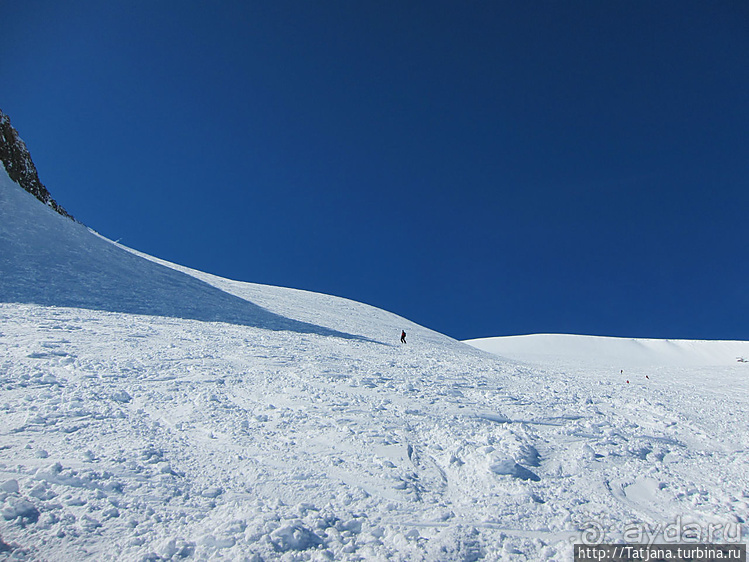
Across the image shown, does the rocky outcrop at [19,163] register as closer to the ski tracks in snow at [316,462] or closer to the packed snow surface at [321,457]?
the packed snow surface at [321,457]

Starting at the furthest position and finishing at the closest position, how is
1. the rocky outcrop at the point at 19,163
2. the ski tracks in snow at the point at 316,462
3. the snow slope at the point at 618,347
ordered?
1. the snow slope at the point at 618,347
2. the rocky outcrop at the point at 19,163
3. the ski tracks in snow at the point at 316,462

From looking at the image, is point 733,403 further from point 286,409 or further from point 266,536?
point 266,536

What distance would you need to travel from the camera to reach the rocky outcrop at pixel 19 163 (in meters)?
29.2

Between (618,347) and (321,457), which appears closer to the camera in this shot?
(321,457)

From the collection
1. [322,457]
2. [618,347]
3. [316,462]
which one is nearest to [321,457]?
[322,457]

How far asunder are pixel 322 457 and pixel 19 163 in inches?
1538

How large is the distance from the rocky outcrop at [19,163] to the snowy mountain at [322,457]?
26289mm

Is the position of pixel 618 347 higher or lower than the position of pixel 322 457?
higher

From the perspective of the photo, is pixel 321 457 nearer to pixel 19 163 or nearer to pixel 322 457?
pixel 322 457

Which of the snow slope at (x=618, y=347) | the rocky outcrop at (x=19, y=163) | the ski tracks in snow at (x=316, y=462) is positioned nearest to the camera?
the ski tracks in snow at (x=316, y=462)

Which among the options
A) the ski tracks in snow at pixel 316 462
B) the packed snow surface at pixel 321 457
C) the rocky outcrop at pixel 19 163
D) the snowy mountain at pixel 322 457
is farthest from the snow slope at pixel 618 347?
the rocky outcrop at pixel 19 163

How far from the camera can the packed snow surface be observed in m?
3.80

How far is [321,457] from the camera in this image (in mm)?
5340

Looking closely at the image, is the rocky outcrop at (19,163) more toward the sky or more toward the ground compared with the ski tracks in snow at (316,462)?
more toward the sky
